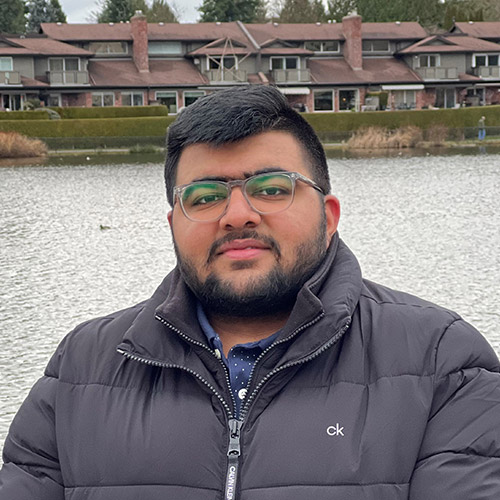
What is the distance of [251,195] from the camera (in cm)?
259

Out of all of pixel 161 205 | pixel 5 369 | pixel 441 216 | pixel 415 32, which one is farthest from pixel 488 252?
pixel 415 32

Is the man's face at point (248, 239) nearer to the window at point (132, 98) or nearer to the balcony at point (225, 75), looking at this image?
the balcony at point (225, 75)

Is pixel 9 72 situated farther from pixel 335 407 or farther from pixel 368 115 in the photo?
pixel 335 407

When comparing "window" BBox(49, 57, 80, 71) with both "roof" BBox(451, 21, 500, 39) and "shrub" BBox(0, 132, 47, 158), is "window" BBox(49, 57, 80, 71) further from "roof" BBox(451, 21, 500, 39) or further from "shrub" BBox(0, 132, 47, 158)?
"roof" BBox(451, 21, 500, 39)

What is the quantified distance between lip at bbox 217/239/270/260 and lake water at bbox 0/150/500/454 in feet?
13.3

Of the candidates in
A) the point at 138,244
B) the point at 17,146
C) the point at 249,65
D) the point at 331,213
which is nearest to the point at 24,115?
the point at 17,146

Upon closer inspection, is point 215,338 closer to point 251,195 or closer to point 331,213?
point 251,195

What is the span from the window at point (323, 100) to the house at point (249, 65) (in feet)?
0.21

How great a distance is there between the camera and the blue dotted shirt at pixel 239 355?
8.41ft

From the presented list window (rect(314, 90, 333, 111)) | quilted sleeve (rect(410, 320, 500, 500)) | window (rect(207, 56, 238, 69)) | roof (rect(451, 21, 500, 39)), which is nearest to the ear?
quilted sleeve (rect(410, 320, 500, 500))

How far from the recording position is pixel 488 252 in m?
14.0

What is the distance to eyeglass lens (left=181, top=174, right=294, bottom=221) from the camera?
258 centimetres

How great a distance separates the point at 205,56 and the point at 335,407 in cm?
6210

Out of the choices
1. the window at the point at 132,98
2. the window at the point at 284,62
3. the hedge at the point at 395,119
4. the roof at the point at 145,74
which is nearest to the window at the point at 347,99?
the window at the point at 284,62
